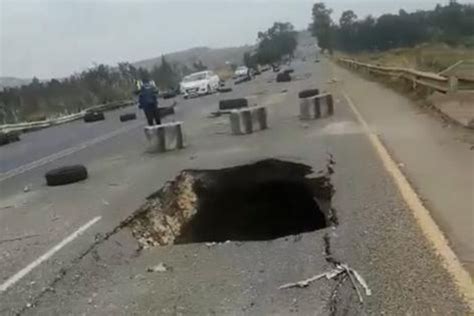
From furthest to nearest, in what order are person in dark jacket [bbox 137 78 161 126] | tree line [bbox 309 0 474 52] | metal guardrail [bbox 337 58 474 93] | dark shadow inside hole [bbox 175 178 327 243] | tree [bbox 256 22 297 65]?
tree [bbox 256 22 297 65]
tree line [bbox 309 0 474 52]
person in dark jacket [bbox 137 78 161 126]
metal guardrail [bbox 337 58 474 93]
dark shadow inside hole [bbox 175 178 327 243]

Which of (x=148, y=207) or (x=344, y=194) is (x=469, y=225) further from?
(x=148, y=207)

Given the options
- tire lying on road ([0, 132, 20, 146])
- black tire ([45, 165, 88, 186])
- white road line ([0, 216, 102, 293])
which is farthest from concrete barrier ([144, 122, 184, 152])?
tire lying on road ([0, 132, 20, 146])

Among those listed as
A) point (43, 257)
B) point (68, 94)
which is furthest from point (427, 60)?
point (43, 257)

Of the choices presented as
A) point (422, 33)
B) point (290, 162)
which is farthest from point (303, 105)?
point (422, 33)

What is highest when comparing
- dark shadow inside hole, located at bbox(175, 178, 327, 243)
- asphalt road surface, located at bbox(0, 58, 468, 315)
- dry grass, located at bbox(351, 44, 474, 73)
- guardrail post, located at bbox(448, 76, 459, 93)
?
asphalt road surface, located at bbox(0, 58, 468, 315)

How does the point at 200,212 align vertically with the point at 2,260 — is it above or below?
below

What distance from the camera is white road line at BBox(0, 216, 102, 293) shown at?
667cm

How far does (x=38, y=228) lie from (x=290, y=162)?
193 inches

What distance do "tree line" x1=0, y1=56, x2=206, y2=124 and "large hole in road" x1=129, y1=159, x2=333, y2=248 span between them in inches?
1017

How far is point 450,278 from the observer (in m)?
5.45

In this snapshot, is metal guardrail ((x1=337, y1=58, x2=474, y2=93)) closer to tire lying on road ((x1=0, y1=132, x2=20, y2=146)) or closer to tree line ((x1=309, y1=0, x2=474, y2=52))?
tire lying on road ((x1=0, y1=132, x2=20, y2=146))

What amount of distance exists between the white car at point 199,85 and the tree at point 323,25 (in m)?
106

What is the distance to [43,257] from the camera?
7461mm

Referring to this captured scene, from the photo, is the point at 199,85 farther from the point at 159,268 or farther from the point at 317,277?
the point at 317,277
